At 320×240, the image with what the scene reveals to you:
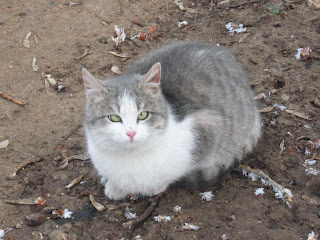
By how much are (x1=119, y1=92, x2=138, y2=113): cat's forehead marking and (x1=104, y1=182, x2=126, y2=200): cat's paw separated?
83 centimetres

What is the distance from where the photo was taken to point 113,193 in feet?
10.3

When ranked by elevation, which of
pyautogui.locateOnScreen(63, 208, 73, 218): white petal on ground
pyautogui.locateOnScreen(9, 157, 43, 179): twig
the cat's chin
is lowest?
pyautogui.locateOnScreen(9, 157, 43, 179): twig

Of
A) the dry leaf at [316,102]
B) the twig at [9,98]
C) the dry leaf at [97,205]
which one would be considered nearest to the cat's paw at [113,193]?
the dry leaf at [97,205]

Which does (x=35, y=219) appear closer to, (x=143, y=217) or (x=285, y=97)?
(x=143, y=217)

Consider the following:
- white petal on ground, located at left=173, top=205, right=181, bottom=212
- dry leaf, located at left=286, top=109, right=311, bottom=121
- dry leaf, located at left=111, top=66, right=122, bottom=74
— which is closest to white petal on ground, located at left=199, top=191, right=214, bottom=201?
white petal on ground, located at left=173, top=205, right=181, bottom=212

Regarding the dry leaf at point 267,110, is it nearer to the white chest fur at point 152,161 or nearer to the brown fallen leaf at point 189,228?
the white chest fur at point 152,161

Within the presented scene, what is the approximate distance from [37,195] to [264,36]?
3.38 metres

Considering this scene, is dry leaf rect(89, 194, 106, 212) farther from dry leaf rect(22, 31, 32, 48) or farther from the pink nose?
dry leaf rect(22, 31, 32, 48)

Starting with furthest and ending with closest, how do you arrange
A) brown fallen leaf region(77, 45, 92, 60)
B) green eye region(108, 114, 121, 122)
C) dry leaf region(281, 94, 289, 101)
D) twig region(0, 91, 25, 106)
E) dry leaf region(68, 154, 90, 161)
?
brown fallen leaf region(77, 45, 92, 60) → dry leaf region(281, 94, 289, 101) → twig region(0, 91, 25, 106) → dry leaf region(68, 154, 90, 161) → green eye region(108, 114, 121, 122)

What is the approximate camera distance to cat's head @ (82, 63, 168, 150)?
256cm

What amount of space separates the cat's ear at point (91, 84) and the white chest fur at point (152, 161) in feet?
1.15

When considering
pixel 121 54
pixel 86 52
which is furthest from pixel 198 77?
pixel 86 52

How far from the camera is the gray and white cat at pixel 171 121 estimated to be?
104 inches

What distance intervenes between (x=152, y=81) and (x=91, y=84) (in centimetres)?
43
